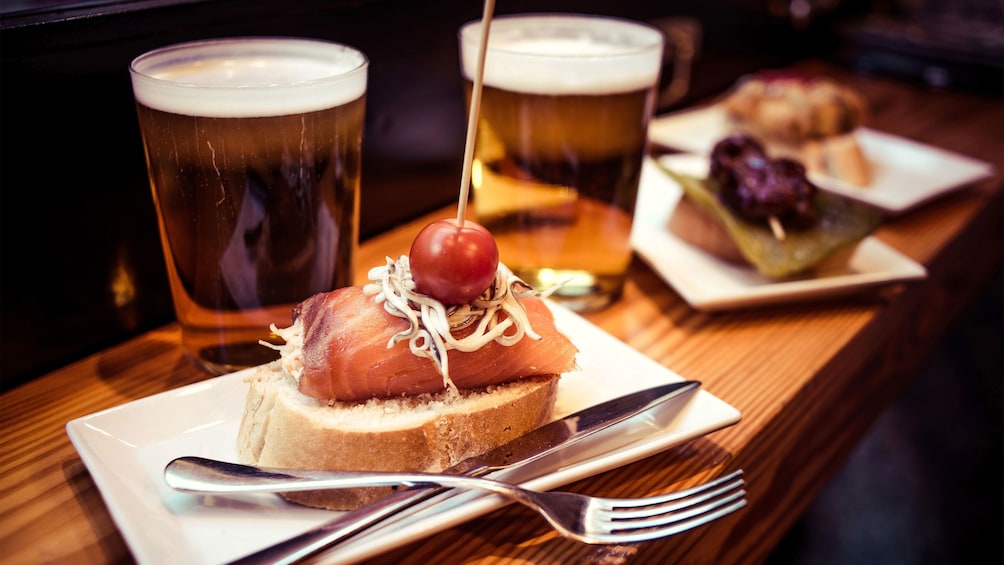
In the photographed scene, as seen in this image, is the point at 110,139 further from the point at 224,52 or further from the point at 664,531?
the point at 664,531

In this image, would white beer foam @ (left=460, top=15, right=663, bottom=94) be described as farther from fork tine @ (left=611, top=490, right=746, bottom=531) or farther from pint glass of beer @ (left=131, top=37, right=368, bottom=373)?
fork tine @ (left=611, top=490, right=746, bottom=531)

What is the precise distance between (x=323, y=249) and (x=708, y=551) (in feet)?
1.73

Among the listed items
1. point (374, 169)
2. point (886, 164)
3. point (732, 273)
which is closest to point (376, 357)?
point (374, 169)

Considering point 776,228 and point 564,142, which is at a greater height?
point 564,142

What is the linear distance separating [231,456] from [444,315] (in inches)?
9.5

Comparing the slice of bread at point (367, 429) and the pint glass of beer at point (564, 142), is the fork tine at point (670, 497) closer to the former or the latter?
the slice of bread at point (367, 429)

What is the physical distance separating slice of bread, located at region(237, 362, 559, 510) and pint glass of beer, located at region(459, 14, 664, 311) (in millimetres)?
308

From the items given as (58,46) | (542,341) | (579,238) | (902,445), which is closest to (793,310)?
(579,238)

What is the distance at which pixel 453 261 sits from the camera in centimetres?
65

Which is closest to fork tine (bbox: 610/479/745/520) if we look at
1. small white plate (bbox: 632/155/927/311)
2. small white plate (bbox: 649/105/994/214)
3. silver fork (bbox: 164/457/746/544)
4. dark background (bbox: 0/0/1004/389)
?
silver fork (bbox: 164/457/746/544)

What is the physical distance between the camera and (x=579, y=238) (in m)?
1.05

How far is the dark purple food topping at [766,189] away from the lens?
46.3 inches

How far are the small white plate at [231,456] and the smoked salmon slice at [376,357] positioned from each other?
92 millimetres

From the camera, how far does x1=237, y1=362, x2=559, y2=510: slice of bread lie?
25.9 inches
